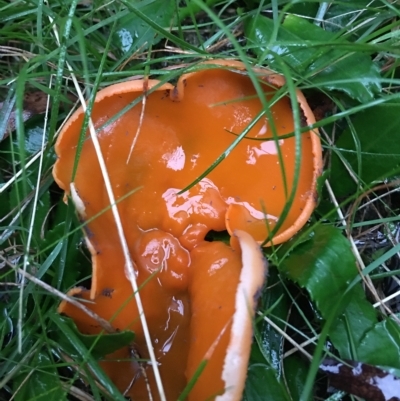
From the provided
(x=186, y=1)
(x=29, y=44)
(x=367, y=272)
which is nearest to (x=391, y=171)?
(x=367, y=272)

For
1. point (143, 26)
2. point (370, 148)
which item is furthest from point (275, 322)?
point (143, 26)

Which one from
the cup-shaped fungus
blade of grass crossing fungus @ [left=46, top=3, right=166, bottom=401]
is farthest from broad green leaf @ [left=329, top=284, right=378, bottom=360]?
blade of grass crossing fungus @ [left=46, top=3, right=166, bottom=401]

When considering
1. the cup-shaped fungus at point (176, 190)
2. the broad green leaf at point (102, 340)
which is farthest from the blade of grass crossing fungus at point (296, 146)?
the broad green leaf at point (102, 340)

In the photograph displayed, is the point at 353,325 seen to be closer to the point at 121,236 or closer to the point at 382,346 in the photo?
the point at 382,346

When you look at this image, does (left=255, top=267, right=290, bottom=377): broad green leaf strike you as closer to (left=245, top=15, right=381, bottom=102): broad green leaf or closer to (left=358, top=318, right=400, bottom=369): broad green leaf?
(left=358, top=318, right=400, bottom=369): broad green leaf

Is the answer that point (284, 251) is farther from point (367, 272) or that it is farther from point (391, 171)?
point (391, 171)
